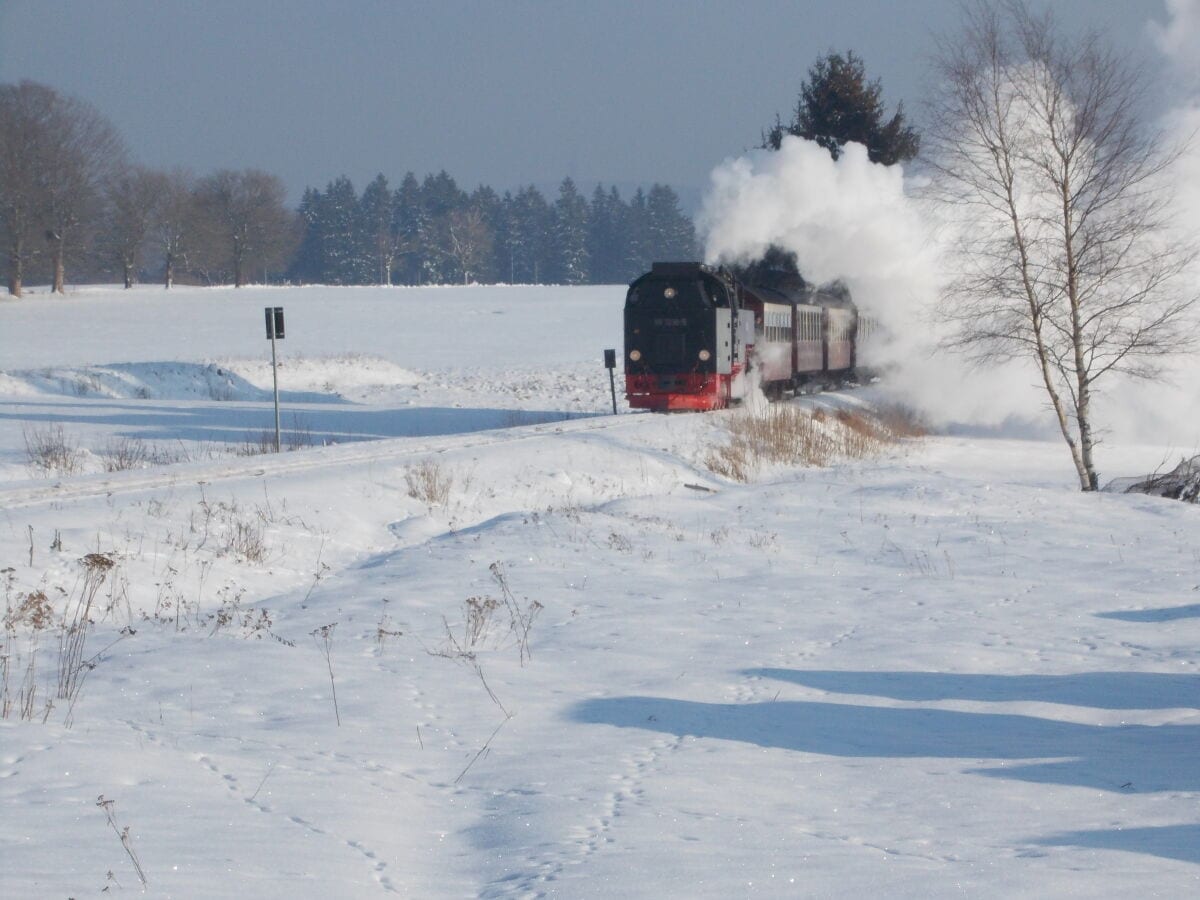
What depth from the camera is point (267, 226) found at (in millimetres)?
92000

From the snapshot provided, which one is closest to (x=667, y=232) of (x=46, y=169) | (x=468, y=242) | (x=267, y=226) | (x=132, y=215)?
(x=468, y=242)

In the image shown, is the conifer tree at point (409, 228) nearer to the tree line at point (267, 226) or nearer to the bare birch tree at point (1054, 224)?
the tree line at point (267, 226)

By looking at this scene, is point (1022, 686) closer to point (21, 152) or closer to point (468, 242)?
point (21, 152)

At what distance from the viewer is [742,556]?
14.3 metres

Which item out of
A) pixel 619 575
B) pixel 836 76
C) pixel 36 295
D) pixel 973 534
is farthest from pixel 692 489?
pixel 36 295

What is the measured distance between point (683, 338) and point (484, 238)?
310ft

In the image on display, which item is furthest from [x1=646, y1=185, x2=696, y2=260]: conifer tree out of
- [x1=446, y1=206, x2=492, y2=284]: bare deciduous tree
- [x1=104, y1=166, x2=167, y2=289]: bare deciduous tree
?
[x1=104, y1=166, x2=167, y2=289]: bare deciduous tree

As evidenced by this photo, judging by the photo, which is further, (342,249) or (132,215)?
(342,249)

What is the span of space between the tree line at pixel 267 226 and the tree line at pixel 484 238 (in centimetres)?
15

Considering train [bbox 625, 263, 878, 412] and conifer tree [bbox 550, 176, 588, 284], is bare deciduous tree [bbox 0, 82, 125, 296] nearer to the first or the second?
train [bbox 625, 263, 878, 412]

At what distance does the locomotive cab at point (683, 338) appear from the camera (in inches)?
1123

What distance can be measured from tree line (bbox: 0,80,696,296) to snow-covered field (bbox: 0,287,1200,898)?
49.1 m

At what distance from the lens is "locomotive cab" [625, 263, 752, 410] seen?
93.6 ft

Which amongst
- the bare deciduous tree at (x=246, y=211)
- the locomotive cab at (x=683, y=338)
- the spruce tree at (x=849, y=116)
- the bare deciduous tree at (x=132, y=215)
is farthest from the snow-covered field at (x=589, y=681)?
the bare deciduous tree at (x=246, y=211)
